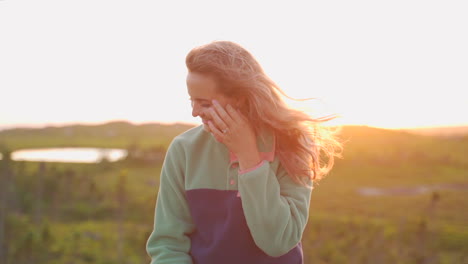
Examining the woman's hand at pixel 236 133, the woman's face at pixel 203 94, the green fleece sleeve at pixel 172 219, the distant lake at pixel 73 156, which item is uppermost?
the woman's face at pixel 203 94

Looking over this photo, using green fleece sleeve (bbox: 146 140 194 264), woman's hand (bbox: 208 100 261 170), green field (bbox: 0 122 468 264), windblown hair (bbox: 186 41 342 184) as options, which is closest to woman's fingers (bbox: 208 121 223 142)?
woman's hand (bbox: 208 100 261 170)

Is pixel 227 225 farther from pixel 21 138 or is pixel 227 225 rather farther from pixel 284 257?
pixel 21 138

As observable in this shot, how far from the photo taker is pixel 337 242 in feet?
51.6

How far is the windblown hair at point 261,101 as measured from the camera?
188cm

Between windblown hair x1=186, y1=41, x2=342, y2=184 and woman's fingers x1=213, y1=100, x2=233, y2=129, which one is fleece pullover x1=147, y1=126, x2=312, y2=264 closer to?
windblown hair x1=186, y1=41, x2=342, y2=184

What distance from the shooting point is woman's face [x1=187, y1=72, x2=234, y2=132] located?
6.15 feet

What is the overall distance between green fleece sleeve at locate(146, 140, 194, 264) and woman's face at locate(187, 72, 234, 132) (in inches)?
8.5

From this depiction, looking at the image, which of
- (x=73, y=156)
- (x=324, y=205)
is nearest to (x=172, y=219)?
(x=324, y=205)

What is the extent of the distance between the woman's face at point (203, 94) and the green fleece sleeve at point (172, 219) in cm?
22

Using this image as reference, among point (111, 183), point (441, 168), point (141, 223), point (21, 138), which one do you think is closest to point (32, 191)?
point (141, 223)

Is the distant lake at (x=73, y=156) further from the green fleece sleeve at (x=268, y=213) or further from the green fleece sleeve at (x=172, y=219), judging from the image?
the green fleece sleeve at (x=268, y=213)

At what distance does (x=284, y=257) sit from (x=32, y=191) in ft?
69.6

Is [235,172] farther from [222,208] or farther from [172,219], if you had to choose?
[172,219]

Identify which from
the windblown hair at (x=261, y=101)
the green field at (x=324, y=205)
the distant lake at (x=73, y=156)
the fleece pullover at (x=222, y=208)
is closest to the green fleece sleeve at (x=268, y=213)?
the fleece pullover at (x=222, y=208)
